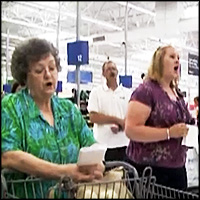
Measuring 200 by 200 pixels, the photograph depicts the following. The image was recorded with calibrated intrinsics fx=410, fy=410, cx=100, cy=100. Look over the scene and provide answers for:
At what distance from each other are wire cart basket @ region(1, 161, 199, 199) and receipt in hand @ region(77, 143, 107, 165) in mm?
65

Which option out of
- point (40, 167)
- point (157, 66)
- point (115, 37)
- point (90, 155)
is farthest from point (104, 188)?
point (115, 37)

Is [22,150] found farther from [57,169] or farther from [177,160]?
[177,160]

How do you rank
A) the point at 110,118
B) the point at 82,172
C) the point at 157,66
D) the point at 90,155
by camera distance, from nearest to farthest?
1. the point at 90,155
2. the point at 82,172
3. the point at 157,66
4. the point at 110,118

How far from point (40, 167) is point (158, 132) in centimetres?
80

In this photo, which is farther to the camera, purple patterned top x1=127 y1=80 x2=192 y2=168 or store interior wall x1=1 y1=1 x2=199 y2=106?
store interior wall x1=1 y1=1 x2=199 y2=106

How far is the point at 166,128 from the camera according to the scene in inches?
78.9

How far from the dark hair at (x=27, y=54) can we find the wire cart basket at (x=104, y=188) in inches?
15.3

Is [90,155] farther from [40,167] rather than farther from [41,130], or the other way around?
[41,130]

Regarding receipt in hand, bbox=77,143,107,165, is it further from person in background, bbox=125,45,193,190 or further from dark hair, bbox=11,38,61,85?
person in background, bbox=125,45,193,190

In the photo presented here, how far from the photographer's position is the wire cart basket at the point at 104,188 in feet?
3.60

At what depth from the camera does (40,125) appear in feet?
4.88

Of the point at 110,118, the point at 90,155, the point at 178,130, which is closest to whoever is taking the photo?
the point at 90,155

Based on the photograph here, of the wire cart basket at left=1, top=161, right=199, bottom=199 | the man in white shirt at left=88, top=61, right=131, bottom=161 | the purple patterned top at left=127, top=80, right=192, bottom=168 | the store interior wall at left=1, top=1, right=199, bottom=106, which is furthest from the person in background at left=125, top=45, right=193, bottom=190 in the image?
the store interior wall at left=1, top=1, right=199, bottom=106

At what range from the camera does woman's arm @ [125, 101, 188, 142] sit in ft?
6.41
